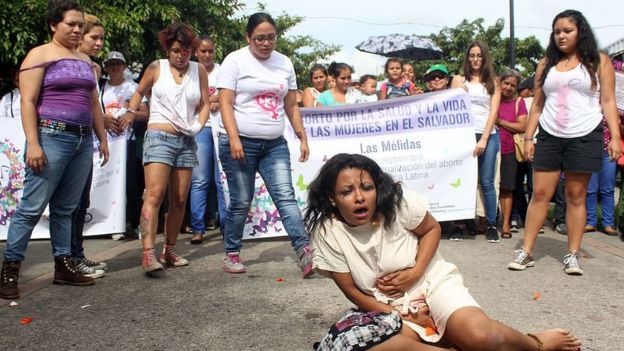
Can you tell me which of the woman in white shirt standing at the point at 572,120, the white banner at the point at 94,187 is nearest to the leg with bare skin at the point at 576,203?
the woman in white shirt standing at the point at 572,120

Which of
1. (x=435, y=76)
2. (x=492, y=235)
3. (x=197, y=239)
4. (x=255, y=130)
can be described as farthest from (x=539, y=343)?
(x=435, y=76)

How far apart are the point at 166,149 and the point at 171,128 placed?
0.17 meters

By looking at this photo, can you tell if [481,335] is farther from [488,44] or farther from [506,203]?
[488,44]

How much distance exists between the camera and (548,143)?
15.5ft

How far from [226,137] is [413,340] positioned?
248cm

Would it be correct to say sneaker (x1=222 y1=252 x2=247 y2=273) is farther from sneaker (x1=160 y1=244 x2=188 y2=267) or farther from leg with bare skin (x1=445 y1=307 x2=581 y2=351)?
leg with bare skin (x1=445 y1=307 x2=581 y2=351)

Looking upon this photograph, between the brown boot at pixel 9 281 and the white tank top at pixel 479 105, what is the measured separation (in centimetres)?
429

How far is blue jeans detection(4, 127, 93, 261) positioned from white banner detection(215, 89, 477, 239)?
2.27 m

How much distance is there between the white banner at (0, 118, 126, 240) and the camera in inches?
257

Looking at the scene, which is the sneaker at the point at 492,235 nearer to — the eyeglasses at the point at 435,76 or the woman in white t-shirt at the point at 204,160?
the eyeglasses at the point at 435,76

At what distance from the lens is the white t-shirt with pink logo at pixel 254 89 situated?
454cm

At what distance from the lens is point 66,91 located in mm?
4070

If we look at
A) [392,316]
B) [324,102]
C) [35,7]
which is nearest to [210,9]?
[35,7]

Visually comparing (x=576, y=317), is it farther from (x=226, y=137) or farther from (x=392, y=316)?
(x=226, y=137)
